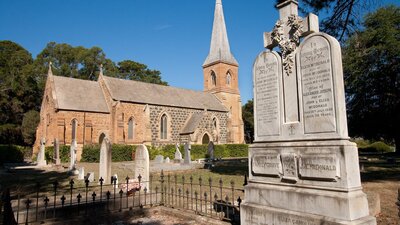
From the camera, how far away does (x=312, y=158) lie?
198 inches

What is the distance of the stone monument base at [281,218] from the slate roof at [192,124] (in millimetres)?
28079

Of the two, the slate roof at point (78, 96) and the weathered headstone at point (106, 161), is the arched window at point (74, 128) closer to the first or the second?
the slate roof at point (78, 96)

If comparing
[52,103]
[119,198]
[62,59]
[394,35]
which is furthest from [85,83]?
[394,35]

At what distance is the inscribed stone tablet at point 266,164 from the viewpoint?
5.61 m

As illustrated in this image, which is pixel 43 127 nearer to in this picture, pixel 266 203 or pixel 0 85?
pixel 0 85

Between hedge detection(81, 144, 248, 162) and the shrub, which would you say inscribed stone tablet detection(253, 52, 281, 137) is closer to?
hedge detection(81, 144, 248, 162)

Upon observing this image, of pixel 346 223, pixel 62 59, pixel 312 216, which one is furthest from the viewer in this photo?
pixel 62 59

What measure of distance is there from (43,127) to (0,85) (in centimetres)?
1041

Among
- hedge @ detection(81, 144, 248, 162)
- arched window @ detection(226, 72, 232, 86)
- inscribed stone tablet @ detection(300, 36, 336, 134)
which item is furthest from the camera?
arched window @ detection(226, 72, 232, 86)

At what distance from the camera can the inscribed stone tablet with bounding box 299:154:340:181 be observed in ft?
15.5

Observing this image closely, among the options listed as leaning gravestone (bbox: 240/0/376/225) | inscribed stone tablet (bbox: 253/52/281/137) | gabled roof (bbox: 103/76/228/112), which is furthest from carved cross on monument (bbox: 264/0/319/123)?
gabled roof (bbox: 103/76/228/112)

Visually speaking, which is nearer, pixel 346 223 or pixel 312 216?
pixel 346 223

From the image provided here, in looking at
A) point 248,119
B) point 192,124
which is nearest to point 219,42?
point 192,124

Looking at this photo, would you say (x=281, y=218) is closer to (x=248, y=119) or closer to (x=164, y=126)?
(x=164, y=126)
